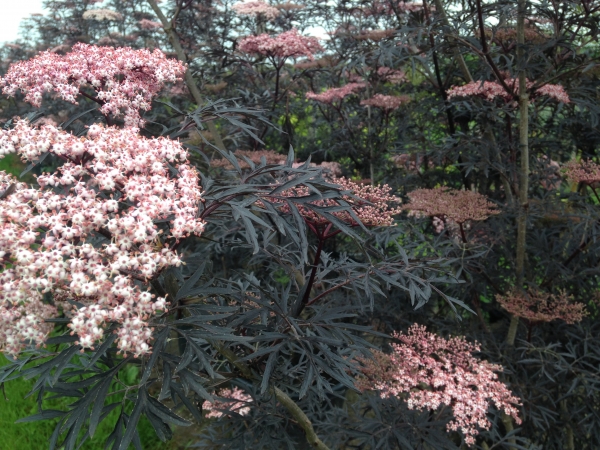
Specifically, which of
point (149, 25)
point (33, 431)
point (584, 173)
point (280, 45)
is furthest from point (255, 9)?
point (33, 431)

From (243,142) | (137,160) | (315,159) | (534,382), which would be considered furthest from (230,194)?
(315,159)

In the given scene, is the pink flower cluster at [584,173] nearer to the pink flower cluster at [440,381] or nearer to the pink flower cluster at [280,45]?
the pink flower cluster at [440,381]

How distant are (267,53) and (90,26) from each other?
6.97 metres

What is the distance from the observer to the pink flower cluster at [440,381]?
1.62m

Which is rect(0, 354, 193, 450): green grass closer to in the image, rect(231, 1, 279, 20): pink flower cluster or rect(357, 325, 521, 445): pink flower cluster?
rect(357, 325, 521, 445): pink flower cluster

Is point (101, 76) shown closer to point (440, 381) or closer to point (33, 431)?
point (440, 381)

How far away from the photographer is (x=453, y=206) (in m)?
2.02

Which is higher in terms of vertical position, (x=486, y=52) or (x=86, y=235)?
(x=486, y=52)

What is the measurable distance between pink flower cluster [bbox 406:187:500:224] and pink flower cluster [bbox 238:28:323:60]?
1.45 m

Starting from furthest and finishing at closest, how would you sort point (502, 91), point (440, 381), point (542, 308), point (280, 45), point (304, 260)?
1. point (280, 45)
2. point (502, 91)
3. point (542, 308)
4. point (440, 381)
5. point (304, 260)

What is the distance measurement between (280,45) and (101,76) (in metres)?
1.75

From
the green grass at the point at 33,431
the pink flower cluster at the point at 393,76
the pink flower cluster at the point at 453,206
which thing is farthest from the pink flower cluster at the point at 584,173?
the green grass at the point at 33,431

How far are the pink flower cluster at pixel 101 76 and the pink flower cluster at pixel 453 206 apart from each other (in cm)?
115

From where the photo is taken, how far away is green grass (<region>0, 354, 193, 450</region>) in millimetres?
3047
